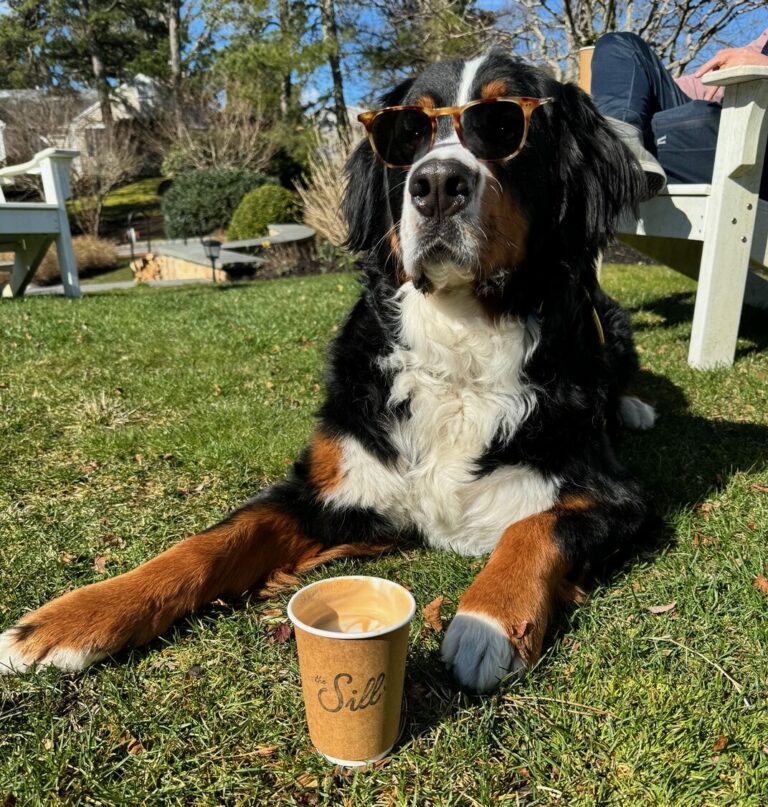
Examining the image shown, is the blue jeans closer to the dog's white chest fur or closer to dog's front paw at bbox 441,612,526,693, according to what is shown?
the dog's white chest fur

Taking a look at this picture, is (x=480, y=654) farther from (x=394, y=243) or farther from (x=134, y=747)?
(x=394, y=243)

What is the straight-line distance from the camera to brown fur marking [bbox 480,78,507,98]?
228 centimetres

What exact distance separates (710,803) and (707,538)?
116 centimetres

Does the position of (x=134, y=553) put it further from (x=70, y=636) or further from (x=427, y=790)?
(x=427, y=790)

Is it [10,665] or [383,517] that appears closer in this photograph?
[10,665]

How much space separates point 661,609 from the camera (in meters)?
1.92

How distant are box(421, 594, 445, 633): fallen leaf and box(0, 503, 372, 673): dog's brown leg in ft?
1.48

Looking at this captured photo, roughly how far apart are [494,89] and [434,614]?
1670 mm

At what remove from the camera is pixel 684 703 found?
61.1 inches

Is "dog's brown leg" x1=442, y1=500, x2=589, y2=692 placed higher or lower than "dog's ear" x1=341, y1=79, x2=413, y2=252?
lower

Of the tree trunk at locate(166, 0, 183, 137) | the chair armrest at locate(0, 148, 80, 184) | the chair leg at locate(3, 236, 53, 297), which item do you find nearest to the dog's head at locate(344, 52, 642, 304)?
the chair armrest at locate(0, 148, 80, 184)

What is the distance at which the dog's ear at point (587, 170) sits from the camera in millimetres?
2373

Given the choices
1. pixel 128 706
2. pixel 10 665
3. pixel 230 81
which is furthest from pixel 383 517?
pixel 230 81

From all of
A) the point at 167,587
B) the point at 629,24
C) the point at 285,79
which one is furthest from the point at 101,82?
the point at 167,587
